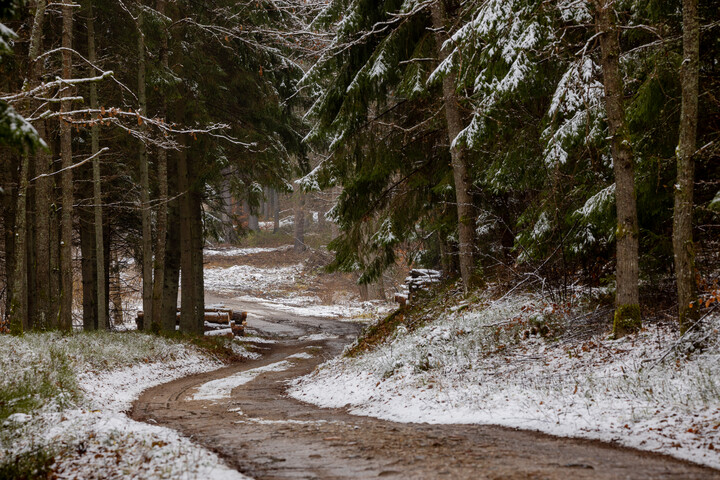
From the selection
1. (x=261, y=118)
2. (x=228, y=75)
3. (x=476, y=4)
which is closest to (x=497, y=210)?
(x=476, y=4)

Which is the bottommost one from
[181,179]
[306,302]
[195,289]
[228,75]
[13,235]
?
[306,302]

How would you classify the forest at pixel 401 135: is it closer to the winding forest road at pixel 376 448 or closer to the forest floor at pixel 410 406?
the forest floor at pixel 410 406

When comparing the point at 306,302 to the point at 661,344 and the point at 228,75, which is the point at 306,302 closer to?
the point at 228,75

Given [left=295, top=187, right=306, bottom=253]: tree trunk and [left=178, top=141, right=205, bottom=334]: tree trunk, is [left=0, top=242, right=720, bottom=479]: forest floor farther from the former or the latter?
[left=295, top=187, right=306, bottom=253]: tree trunk

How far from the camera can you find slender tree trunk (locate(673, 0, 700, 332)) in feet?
20.1

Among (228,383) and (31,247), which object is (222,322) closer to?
(31,247)

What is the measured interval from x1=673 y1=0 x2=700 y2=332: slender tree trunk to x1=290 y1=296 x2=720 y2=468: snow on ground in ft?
1.58

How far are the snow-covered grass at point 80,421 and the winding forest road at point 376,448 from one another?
475mm

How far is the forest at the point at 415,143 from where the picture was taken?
7.01 meters

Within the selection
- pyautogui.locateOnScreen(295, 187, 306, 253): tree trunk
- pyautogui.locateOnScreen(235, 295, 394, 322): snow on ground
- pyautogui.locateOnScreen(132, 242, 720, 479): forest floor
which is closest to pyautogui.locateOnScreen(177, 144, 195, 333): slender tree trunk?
pyautogui.locateOnScreen(132, 242, 720, 479): forest floor

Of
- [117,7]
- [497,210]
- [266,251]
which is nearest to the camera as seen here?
[497,210]

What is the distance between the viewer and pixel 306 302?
35.8m

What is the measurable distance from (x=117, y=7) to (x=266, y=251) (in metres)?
34.5

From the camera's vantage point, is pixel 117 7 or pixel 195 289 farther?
pixel 195 289
